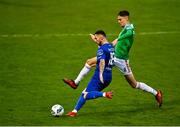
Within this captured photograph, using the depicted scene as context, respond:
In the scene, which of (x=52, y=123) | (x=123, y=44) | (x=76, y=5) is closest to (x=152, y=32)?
(x=76, y=5)

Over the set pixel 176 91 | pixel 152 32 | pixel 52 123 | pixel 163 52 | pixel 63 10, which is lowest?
pixel 52 123

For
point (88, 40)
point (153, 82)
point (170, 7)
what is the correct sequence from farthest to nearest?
point (170, 7) → point (88, 40) → point (153, 82)

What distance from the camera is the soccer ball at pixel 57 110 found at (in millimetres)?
14854

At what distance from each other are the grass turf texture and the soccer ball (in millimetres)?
139

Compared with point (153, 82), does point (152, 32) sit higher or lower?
higher

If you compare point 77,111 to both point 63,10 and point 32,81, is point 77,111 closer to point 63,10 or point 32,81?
point 32,81

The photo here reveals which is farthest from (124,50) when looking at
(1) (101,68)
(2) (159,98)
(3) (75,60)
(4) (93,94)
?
(3) (75,60)

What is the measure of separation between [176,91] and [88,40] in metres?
8.46

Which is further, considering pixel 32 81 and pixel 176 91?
pixel 32 81

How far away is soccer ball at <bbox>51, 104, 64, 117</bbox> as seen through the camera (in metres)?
14.9

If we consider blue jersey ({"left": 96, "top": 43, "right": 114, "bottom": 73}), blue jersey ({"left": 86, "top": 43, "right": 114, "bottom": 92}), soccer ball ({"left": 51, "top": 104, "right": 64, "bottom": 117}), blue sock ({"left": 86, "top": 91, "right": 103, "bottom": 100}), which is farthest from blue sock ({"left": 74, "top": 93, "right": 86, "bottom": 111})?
blue jersey ({"left": 96, "top": 43, "right": 114, "bottom": 73})

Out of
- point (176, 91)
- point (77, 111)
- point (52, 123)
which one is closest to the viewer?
point (52, 123)

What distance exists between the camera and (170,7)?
32.7m

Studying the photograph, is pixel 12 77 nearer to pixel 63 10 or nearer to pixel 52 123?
pixel 52 123
